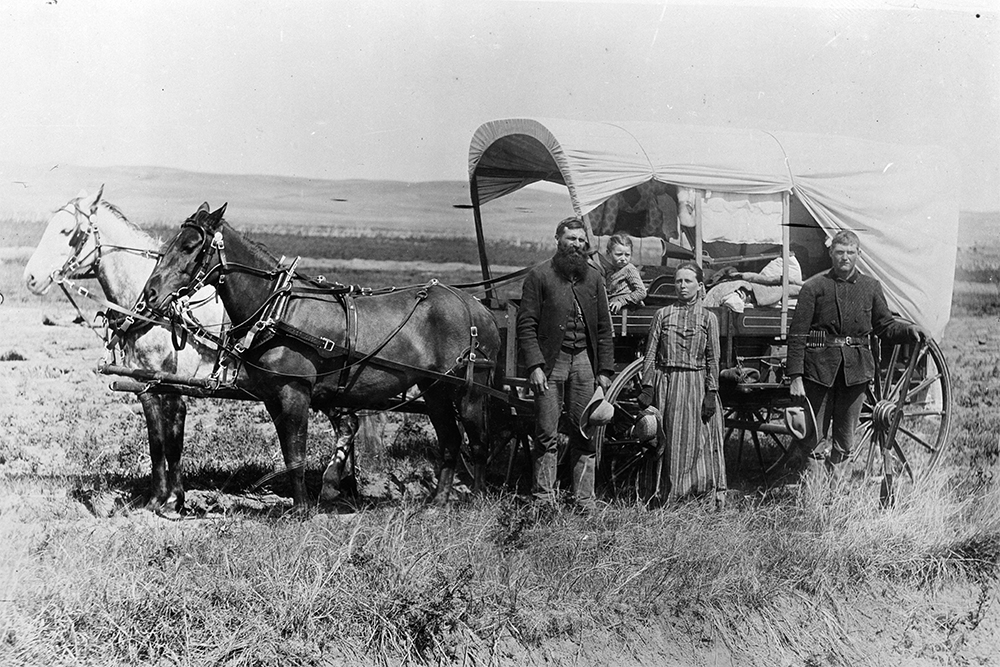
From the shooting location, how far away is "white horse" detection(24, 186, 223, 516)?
19.4 feet

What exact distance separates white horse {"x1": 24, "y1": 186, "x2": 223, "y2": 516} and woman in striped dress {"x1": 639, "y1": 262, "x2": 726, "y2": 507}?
3.03 m

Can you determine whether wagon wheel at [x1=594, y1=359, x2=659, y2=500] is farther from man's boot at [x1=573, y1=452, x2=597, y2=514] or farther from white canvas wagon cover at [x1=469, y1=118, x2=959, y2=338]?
white canvas wagon cover at [x1=469, y1=118, x2=959, y2=338]

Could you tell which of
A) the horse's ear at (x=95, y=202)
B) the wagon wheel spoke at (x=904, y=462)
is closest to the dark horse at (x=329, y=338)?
the horse's ear at (x=95, y=202)

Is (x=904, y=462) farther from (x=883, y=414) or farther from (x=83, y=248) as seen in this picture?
(x=83, y=248)

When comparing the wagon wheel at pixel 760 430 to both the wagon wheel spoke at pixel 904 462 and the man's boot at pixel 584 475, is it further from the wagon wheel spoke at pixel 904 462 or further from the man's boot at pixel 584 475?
the man's boot at pixel 584 475

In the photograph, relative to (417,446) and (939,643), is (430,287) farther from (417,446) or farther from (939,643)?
(939,643)

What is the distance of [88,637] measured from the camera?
14.6 ft

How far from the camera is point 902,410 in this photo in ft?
21.1

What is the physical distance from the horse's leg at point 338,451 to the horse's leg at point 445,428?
552 mm

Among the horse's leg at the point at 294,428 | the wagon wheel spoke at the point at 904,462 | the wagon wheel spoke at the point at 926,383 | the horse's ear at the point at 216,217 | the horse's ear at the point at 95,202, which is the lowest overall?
the wagon wheel spoke at the point at 904,462

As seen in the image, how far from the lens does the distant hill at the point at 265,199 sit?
6.07 m

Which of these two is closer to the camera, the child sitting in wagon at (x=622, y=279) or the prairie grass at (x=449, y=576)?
the prairie grass at (x=449, y=576)

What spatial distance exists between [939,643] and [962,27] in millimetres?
4224

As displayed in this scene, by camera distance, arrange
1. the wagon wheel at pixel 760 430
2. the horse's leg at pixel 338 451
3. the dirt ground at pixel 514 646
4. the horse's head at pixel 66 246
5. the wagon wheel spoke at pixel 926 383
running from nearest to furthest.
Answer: the dirt ground at pixel 514 646 → the horse's head at pixel 66 246 → the horse's leg at pixel 338 451 → the wagon wheel spoke at pixel 926 383 → the wagon wheel at pixel 760 430
